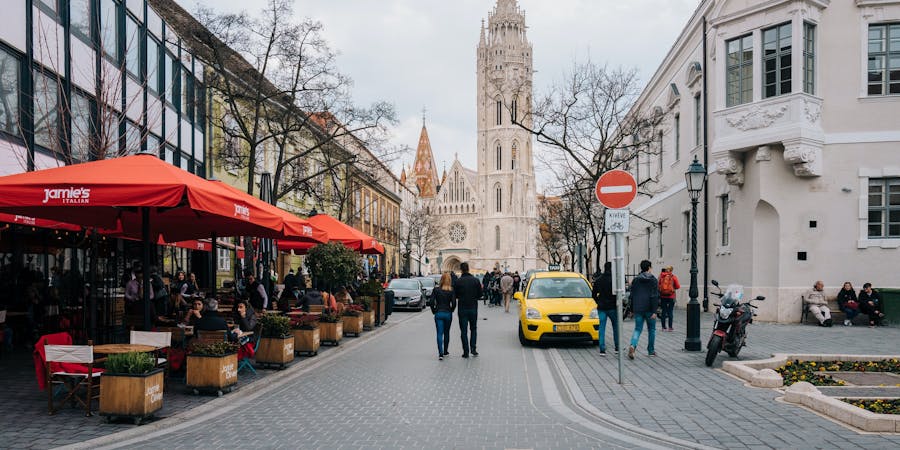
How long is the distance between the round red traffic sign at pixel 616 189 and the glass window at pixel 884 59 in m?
14.7

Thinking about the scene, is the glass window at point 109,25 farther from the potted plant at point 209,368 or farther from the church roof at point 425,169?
the church roof at point 425,169

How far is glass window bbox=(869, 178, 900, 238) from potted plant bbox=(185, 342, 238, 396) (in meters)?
18.8

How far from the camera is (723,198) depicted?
82.2 feet

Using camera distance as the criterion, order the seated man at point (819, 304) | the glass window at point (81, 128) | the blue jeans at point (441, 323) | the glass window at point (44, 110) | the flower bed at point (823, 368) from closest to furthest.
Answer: the flower bed at point (823, 368) < the blue jeans at point (441, 323) < the glass window at point (44, 110) < the glass window at point (81, 128) < the seated man at point (819, 304)

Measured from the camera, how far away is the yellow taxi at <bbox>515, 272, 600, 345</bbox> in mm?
15859

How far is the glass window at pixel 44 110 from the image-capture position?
1628cm

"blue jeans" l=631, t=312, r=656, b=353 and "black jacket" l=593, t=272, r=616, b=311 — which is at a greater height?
"black jacket" l=593, t=272, r=616, b=311

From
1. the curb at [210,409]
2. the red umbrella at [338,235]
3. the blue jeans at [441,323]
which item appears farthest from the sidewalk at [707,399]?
the red umbrella at [338,235]

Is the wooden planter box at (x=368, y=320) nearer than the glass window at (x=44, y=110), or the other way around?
the glass window at (x=44, y=110)

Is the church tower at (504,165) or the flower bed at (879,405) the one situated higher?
the church tower at (504,165)

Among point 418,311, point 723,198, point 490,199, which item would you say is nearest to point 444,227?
point 490,199

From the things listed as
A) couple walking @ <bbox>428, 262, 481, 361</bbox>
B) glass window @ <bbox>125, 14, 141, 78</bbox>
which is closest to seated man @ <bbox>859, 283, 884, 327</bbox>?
couple walking @ <bbox>428, 262, 481, 361</bbox>

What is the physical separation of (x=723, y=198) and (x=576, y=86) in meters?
6.68

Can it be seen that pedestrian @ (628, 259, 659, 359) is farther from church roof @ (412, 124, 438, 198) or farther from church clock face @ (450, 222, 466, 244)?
church roof @ (412, 124, 438, 198)
